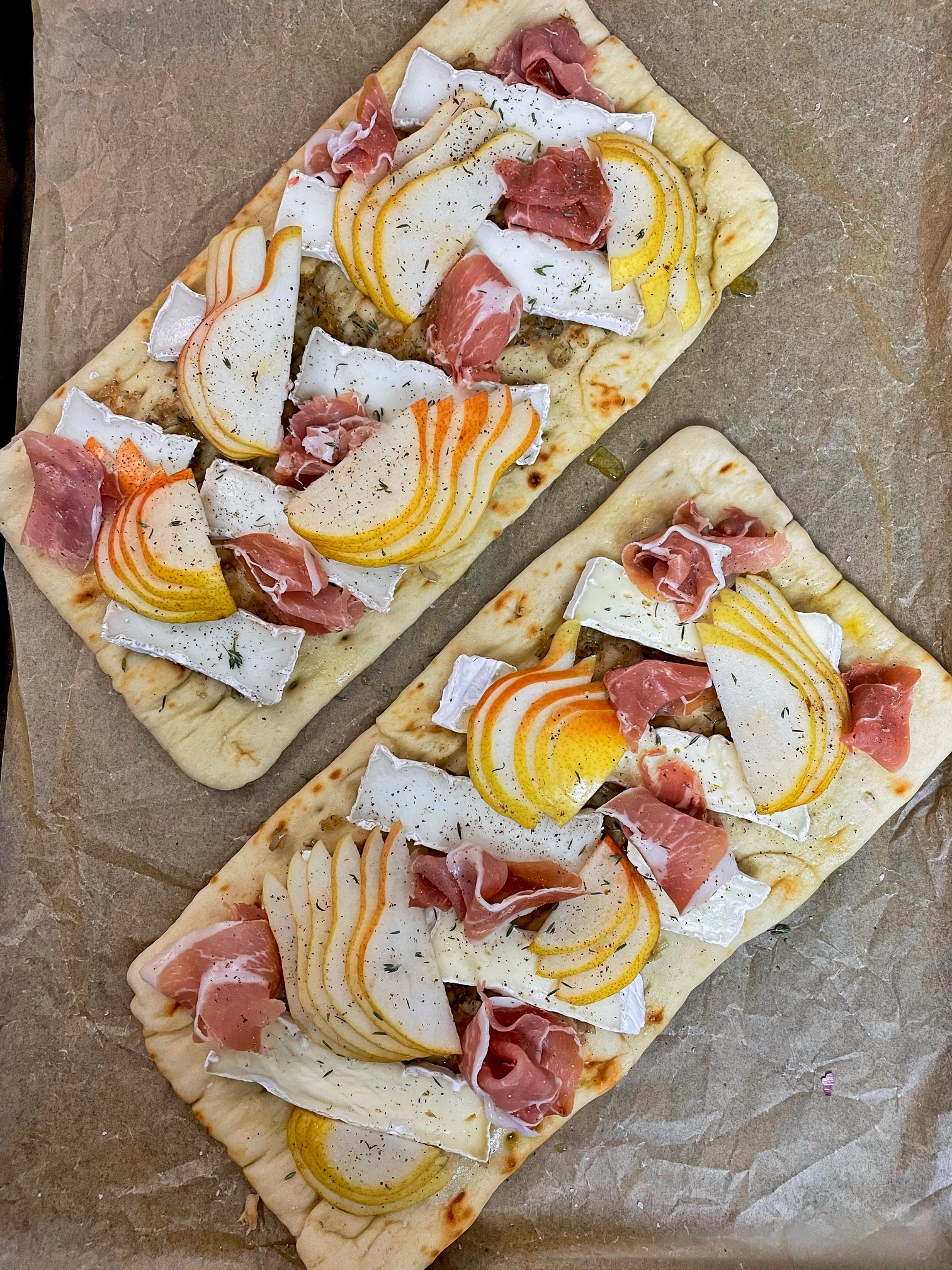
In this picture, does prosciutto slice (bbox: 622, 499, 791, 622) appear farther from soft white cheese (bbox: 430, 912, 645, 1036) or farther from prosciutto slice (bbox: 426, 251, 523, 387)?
soft white cheese (bbox: 430, 912, 645, 1036)

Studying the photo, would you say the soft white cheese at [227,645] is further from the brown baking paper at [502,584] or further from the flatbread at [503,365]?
the brown baking paper at [502,584]

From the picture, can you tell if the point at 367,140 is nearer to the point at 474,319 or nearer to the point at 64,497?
the point at 474,319

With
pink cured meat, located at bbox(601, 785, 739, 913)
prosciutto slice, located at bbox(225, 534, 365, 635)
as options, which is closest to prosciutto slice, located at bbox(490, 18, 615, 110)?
prosciutto slice, located at bbox(225, 534, 365, 635)

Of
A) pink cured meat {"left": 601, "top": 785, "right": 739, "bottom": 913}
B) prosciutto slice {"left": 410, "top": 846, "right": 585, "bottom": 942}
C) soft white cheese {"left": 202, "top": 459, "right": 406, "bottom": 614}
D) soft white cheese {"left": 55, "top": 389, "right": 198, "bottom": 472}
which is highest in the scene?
pink cured meat {"left": 601, "top": 785, "right": 739, "bottom": 913}

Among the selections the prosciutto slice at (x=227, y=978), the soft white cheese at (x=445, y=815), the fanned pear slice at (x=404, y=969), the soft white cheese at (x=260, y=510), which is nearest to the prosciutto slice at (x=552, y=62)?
the soft white cheese at (x=260, y=510)

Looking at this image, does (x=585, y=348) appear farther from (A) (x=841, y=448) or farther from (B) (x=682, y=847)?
(B) (x=682, y=847)

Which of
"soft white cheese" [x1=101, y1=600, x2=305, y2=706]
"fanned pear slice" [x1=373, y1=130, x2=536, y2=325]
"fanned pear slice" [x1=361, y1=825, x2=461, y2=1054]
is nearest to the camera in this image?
"fanned pear slice" [x1=361, y1=825, x2=461, y2=1054]

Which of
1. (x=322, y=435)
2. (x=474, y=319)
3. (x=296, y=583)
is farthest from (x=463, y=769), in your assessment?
(x=474, y=319)
